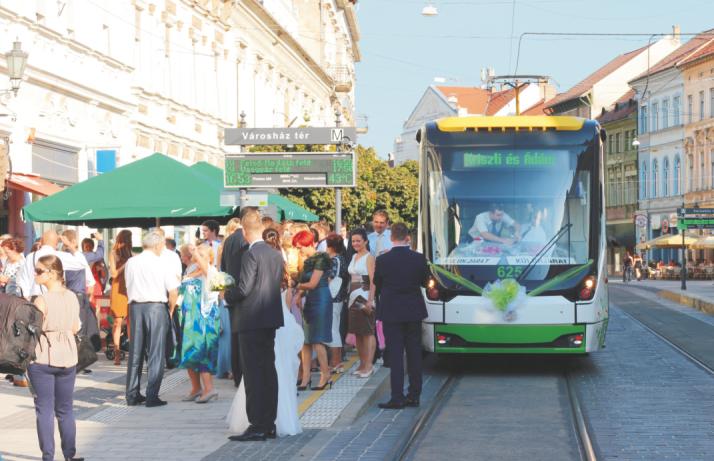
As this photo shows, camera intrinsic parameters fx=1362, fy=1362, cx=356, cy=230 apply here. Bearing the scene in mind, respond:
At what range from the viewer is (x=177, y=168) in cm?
1880

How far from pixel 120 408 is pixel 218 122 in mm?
31101

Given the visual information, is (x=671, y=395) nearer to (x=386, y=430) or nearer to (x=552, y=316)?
(x=552, y=316)

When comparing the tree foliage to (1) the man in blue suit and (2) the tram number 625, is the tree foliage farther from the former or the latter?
(1) the man in blue suit

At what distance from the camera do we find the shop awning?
23294mm

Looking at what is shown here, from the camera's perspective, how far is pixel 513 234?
54.8ft

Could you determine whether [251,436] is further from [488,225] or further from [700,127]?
[700,127]

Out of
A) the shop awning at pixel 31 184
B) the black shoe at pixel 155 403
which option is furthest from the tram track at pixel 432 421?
the shop awning at pixel 31 184

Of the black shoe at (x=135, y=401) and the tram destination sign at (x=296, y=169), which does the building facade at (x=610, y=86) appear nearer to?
the tram destination sign at (x=296, y=169)

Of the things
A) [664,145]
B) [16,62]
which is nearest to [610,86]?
[664,145]

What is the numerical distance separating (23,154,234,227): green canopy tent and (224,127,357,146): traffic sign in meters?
2.19

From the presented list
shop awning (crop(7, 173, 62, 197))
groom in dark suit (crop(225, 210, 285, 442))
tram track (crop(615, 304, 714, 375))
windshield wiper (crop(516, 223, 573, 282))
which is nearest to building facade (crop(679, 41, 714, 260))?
tram track (crop(615, 304, 714, 375))

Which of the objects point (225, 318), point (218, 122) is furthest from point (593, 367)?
point (218, 122)

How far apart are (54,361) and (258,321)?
1.84 metres

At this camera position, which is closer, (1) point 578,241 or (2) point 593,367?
(1) point 578,241
